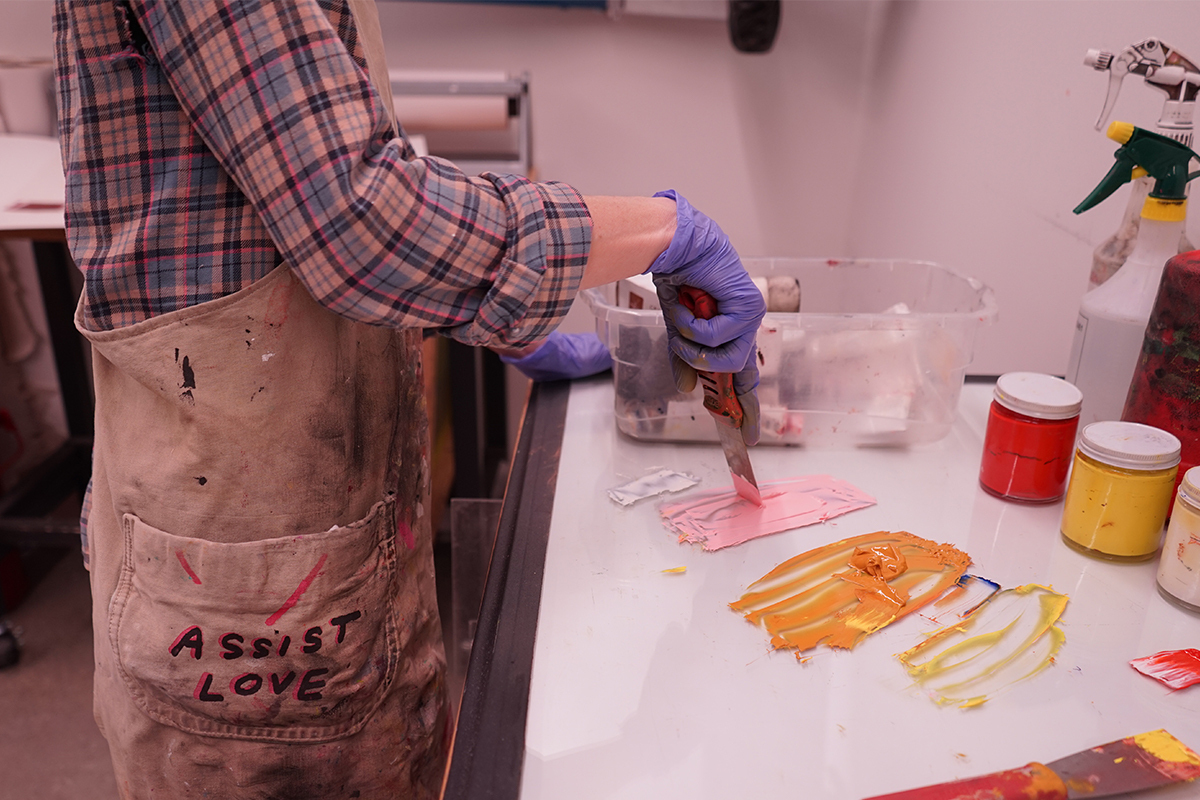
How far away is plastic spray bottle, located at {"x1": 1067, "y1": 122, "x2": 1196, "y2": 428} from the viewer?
81 cm

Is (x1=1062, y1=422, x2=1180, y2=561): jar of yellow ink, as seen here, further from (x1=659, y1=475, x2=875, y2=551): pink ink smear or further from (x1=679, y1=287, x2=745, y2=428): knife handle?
(x1=679, y1=287, x2=745, y2=428): knife handle

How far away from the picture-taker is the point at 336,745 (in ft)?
2.41

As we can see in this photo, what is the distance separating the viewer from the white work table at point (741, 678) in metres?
0.55

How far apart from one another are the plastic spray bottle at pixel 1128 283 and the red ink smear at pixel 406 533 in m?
0.74

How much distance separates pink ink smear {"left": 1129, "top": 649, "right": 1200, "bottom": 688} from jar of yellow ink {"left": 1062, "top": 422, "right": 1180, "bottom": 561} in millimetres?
120

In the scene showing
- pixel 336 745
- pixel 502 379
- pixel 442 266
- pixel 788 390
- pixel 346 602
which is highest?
pixel 442 266

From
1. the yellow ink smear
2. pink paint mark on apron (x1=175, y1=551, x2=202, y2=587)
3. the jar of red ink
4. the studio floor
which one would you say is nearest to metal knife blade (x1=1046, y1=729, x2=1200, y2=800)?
the yellow ink smear

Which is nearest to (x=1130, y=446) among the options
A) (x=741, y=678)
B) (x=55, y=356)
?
(x=741, y=678)

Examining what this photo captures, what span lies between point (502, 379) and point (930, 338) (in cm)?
157

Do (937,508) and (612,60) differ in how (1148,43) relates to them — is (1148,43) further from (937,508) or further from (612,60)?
(612,60)

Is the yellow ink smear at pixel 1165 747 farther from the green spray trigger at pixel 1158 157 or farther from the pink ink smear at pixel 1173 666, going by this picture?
the green spray trigger at pixel 1158 157

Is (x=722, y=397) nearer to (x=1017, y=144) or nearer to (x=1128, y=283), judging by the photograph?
(x=1128, y=283)

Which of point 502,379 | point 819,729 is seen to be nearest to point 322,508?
point 819,729

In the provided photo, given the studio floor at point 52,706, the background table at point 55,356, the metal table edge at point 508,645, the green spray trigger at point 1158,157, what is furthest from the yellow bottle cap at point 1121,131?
the studio floor at point 52,706
